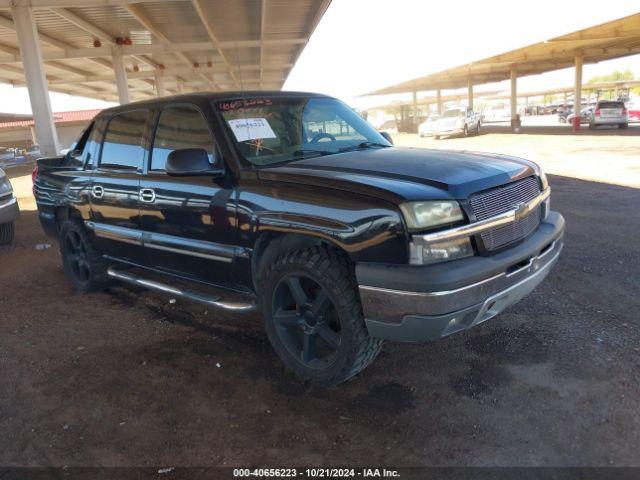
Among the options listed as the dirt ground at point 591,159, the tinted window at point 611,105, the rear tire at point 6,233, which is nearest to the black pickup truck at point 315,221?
the rear tire at point 6,233

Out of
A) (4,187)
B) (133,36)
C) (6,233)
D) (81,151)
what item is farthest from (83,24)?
(81,151)

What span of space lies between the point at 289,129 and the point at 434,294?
1.88 m

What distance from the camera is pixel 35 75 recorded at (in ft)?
42.2

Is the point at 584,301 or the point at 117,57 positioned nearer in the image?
the point at 584,301

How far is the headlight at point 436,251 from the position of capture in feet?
8.84

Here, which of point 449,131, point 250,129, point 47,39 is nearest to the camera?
point 250,129

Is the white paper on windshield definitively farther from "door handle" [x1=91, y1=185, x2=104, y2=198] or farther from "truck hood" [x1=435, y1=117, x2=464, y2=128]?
"truck hood" [x1=435, y1=117, x2=464, y2=128]

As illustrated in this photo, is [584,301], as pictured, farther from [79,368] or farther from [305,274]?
[79,368]

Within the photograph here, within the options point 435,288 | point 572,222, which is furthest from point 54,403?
point 572,222

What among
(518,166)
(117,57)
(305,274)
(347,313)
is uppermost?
(117,57)

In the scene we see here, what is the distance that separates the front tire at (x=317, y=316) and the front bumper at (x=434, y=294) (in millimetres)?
159

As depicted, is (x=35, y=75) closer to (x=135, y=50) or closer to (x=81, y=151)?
(x=135, y=50)

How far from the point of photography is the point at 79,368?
371cm

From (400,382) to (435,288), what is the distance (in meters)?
0.95
